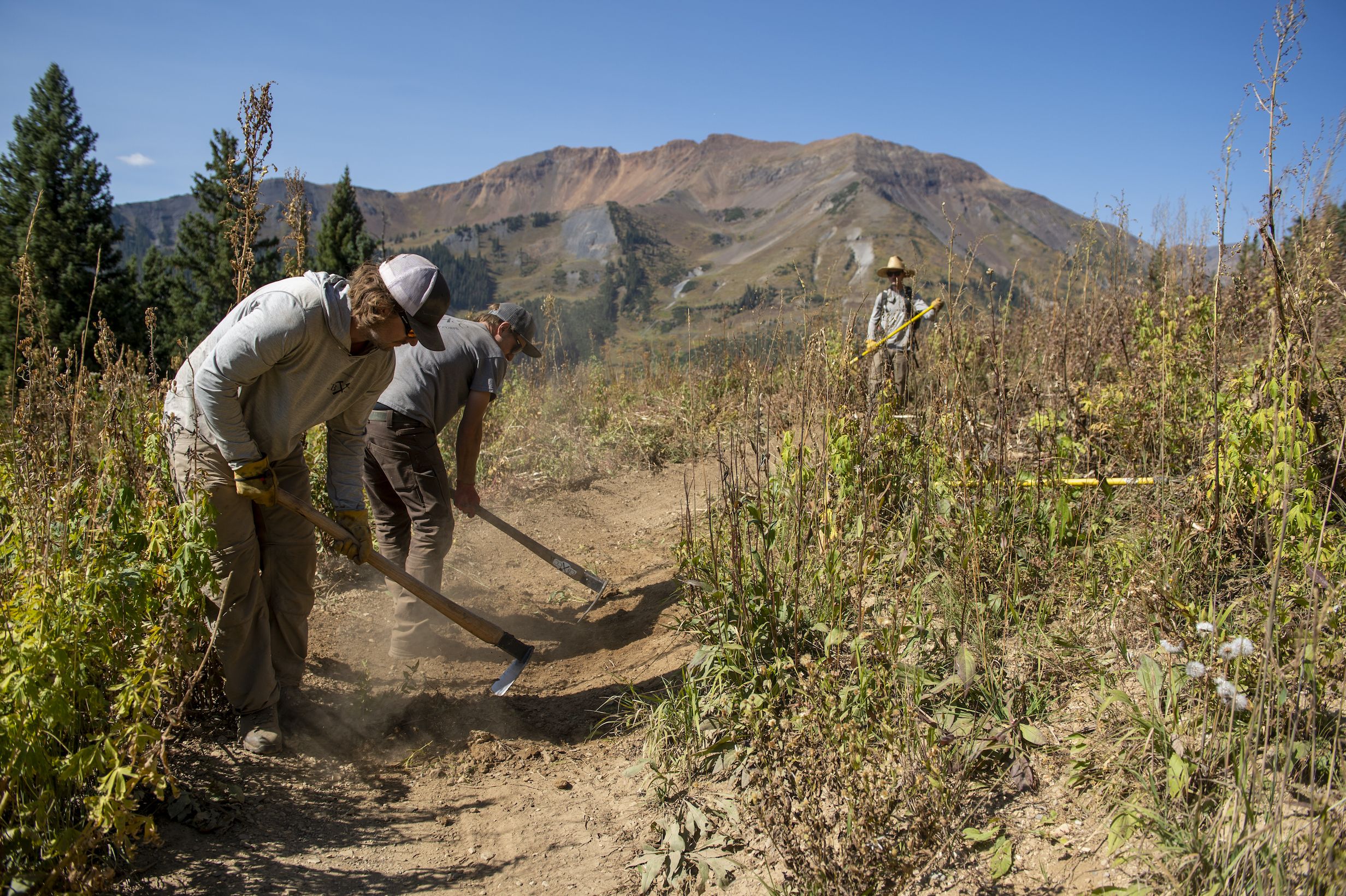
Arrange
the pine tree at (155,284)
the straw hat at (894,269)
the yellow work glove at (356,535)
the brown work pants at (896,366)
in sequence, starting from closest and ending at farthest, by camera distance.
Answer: the yellow work glove at (356,535) < the brown work pants at (896,366) < the straw hat at (894,269) < the pine tree at (155,284)

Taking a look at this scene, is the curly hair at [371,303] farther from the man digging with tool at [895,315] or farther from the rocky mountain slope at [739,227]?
the rocky mountain slope at [739,227]

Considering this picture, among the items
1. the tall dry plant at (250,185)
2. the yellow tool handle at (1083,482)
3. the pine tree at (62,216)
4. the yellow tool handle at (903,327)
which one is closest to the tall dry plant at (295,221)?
the tall dry plant at (250,185)

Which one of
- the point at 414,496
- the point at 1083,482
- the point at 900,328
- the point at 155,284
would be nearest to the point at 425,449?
the point at 414,496

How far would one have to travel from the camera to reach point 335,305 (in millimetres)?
2621

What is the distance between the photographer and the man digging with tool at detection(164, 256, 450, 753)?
2504 mm

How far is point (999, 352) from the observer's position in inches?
144

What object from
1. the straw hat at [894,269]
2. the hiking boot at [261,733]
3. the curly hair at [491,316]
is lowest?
the hiking boot at [261,733]

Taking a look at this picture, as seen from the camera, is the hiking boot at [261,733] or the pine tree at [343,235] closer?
the hiking boot at [261,733]

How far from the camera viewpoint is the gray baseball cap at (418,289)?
268cm

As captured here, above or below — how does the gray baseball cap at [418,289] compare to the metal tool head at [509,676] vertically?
above

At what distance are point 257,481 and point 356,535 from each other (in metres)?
0.56

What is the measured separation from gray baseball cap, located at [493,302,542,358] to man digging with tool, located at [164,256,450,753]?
41.4 inches

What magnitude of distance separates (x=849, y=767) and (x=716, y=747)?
0.69m

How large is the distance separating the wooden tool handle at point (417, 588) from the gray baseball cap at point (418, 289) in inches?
29.3
